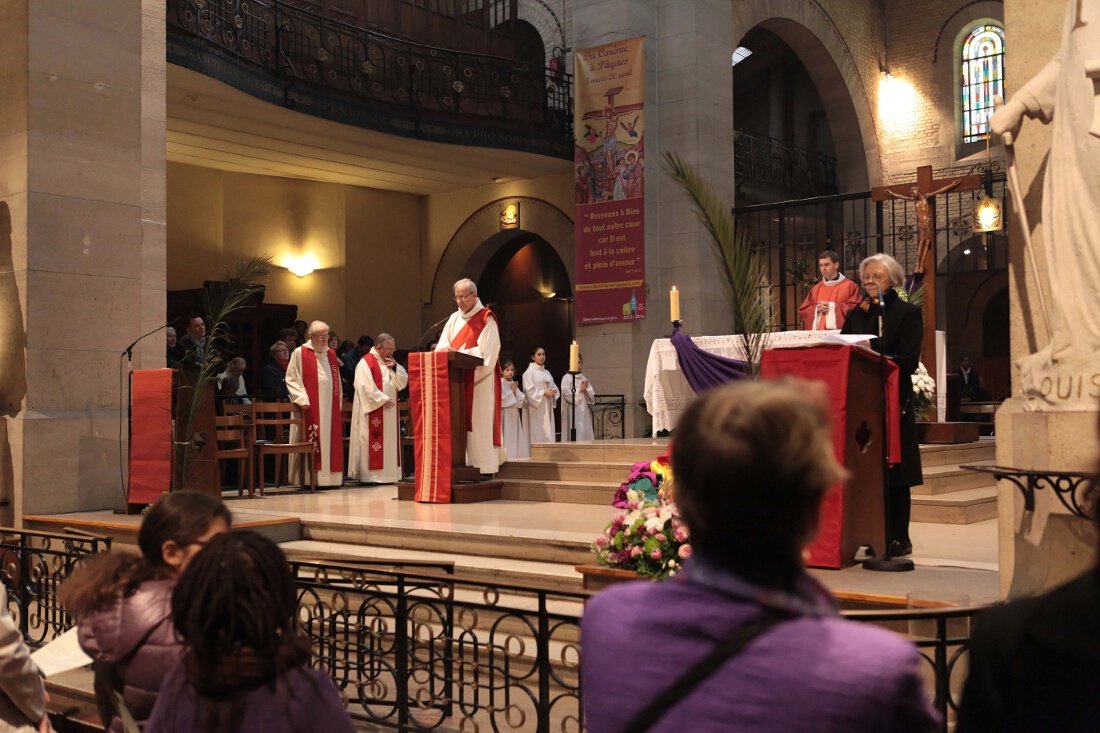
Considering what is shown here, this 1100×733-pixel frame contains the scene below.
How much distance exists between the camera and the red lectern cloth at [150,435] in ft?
28.5

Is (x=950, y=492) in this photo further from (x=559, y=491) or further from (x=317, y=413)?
(x=317, y=413)

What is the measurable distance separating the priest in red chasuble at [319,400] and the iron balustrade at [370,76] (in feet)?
11.1

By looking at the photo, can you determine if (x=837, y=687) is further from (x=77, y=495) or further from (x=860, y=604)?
(x=77, y=495)

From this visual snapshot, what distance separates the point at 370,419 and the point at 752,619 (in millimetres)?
11294

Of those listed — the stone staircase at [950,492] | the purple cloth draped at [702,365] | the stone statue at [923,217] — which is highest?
the stone statue at [923,217]

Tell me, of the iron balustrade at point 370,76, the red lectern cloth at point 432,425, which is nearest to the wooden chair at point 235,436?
the red lectern cloth at point 432,425

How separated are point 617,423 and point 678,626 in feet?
47.9

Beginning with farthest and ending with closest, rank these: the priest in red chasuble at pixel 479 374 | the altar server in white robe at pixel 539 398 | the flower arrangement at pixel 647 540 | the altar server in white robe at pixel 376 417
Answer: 1. the altar server in white robe at pixel 539 398
2. the altar server in white robe at pixel 376 417
3. the priest in red chasuble at pixel 479 374
4. the flower arrangement at pixel 647 540

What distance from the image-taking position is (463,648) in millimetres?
Result: 4945

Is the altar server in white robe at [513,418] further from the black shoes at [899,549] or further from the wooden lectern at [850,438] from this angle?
the wooden lectern at [850,438]

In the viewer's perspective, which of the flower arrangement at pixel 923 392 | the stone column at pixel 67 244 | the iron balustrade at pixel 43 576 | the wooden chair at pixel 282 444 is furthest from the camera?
the wooden chair at pixel 282 444

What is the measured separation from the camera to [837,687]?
1172mm

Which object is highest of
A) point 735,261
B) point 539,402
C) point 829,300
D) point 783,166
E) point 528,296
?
point 783,166

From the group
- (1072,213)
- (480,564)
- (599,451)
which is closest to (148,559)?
(1072,213)
